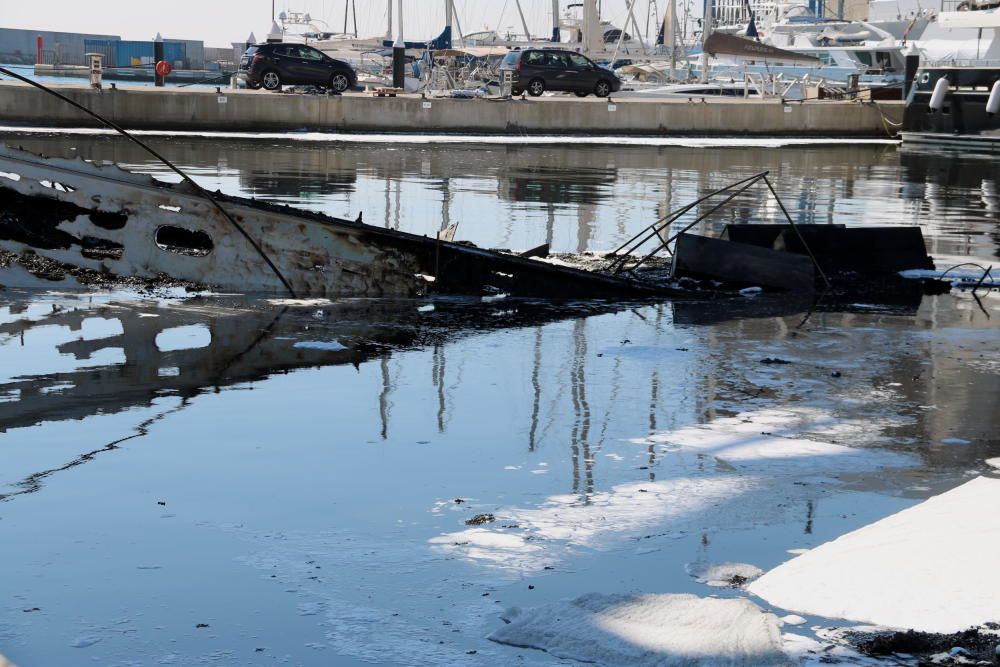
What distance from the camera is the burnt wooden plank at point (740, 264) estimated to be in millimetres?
12516

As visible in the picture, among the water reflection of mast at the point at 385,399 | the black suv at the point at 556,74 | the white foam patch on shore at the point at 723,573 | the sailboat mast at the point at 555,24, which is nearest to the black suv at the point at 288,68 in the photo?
the black suv at the point at 556,74

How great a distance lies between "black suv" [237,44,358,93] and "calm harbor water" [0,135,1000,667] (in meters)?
28.7

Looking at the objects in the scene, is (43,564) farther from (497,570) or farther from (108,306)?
(108,306)

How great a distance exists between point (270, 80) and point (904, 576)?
36.2 metres

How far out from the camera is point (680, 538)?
18.5 ft

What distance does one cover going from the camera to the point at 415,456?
685 cm

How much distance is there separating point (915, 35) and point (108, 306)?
54535 mm

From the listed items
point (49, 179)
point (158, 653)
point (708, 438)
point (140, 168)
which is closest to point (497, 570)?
point (158, 653)

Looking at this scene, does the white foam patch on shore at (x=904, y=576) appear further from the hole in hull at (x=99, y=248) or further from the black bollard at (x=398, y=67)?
the black bollard at (x=398, y=67)

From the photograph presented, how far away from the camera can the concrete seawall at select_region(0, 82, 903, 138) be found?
3503 cm

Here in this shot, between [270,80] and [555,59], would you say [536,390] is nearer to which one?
[270,80]

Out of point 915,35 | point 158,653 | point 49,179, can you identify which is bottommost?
point 158,653

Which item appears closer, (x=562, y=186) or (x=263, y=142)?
(x=562, y=186)

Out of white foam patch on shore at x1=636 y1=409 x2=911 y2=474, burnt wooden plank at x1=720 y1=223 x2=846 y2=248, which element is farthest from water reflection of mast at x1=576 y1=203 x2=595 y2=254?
white foam patch on shore at x1=636 y1=409 x2=911 y2=474
